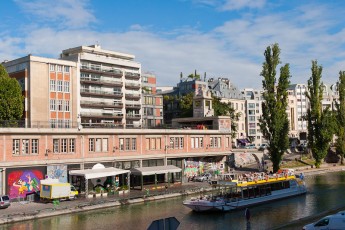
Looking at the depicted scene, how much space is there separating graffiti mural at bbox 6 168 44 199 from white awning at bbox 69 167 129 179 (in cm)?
433

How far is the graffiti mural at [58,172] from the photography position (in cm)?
5356

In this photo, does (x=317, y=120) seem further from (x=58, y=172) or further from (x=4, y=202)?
(x=4, y=202)

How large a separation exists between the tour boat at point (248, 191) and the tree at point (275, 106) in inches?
616

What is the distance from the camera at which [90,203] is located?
48.3 meters

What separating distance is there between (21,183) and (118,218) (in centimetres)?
1535

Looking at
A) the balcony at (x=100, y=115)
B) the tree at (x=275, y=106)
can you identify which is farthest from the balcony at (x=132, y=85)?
the tree at (x=275, y=106)

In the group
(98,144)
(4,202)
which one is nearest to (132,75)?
(98,144)

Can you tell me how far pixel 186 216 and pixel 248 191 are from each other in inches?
403

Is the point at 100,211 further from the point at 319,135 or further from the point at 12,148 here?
the point at 319,135

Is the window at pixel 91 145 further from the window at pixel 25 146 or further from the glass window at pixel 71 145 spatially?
the window at pixel 25 146

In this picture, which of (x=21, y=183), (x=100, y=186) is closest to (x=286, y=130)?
(x=100, y=186)

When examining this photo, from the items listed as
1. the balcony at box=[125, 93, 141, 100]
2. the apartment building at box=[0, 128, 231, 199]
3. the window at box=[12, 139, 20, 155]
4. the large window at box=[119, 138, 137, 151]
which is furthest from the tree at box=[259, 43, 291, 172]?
the window at box=[12, 139, 20, 155]

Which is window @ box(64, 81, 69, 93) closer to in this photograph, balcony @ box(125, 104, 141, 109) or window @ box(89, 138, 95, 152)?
balcony @ box(125, 104, 141, 109)

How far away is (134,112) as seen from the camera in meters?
101
